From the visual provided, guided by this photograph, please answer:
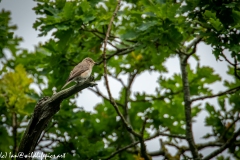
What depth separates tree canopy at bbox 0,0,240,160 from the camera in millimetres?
6094

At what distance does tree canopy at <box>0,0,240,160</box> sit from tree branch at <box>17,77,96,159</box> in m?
1.05

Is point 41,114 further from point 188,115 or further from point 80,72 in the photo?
point 188,115

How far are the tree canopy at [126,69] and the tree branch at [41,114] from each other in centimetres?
105

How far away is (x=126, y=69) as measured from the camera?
29.9ft

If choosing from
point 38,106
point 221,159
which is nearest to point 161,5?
point 38,106

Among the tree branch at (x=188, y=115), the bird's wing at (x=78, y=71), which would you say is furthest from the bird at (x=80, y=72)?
the tree branch at (x=188, y=115)

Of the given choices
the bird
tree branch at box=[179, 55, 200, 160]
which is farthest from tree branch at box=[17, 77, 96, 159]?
tree branch at box=[179, 55, 200, 160]

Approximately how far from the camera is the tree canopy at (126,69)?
240 inches

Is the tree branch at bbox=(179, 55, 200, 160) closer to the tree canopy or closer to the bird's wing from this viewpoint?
the tree canopy

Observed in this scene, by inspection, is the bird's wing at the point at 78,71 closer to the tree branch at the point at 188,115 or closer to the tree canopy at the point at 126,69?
the tree canopy at the point at 126,69

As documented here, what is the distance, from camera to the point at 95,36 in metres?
7.46

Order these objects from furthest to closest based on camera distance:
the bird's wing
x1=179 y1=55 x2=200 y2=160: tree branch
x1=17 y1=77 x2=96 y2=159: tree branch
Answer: x1=179 y1=55 x2=200 y2=160: tree branch → the bird's wing → x1=17 y1=77 x2=96 y2=159: tree branch

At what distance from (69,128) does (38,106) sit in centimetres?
303

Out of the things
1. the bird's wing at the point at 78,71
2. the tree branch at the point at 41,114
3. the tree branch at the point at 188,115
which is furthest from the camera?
the tree branch at the point at 188,115
